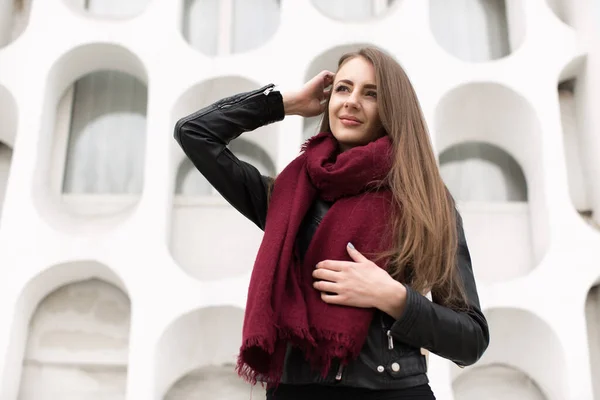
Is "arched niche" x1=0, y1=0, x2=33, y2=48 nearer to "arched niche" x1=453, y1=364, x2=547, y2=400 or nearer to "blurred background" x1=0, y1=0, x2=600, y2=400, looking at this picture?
"blurred background" x1=0, y1=0, x2=600, y2=400

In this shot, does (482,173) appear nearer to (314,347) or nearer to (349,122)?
(349,122)

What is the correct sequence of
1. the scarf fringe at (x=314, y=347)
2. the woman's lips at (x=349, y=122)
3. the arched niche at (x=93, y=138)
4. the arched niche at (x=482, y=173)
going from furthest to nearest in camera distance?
the arched niche at (x=482, y=173), the arched niche at (x=93, y=138), the woman's lips at (x=349, y=122), the scarf fringe at (x=314, y=347)

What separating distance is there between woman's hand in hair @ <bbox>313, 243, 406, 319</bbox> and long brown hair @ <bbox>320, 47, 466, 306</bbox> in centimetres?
4

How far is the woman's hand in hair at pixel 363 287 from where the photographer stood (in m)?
0.75

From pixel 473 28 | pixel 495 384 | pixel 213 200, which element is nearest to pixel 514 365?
pixel 495 384

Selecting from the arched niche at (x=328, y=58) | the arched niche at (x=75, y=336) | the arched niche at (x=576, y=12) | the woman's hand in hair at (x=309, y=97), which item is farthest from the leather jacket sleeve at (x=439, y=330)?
the arched niche at (x=576, y=12)

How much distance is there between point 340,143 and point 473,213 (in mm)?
1242

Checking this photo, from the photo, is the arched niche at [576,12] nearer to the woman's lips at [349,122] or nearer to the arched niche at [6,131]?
the woman's lips at [349,122]

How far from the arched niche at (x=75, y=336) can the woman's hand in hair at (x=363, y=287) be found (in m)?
1.29

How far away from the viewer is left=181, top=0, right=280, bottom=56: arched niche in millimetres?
2252

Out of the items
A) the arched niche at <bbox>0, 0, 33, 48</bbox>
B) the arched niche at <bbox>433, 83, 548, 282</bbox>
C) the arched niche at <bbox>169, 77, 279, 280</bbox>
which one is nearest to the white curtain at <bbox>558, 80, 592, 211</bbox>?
the arched niche at <bbox>433, 83, 548, 282</bbox>

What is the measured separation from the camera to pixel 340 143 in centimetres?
95

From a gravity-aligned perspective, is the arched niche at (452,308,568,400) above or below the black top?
above

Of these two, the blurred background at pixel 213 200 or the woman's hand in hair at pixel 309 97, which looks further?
the blurred background at pixel 213 200
